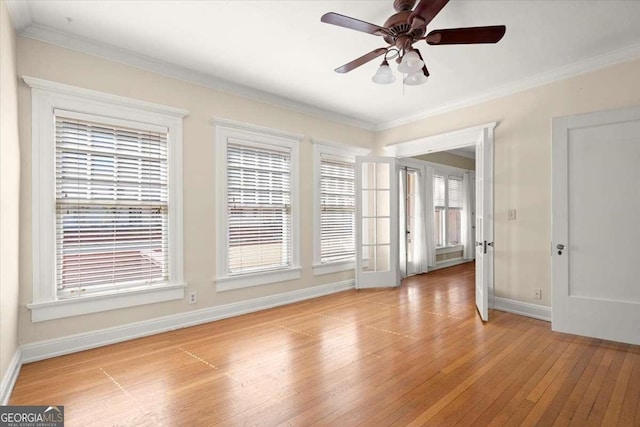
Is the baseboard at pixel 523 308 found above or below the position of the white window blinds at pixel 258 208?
below

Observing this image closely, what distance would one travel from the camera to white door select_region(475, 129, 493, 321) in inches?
151

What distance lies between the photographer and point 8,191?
234 cm

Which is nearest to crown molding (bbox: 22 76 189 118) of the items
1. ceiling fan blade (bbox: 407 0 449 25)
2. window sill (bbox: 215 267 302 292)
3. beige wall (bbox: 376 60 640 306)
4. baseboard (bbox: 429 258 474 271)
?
window sill (bbox: 215 267 302 292)

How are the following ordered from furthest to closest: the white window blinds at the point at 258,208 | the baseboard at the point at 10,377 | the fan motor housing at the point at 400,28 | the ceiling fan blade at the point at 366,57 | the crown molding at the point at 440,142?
the crown molding at the point at 440,142 → the white window blinds at the point at 258,208 → the ceiling fan blade at the point at 366,57 → the fan motor housing at the point at 400,28 → the baseboard at the point at 10,377

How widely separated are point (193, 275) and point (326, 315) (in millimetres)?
1601

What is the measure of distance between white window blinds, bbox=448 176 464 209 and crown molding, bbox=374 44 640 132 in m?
3.46

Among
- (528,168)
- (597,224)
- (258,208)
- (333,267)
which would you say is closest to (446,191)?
(528,168)

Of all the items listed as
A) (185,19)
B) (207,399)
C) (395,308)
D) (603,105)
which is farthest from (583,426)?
(185,19)

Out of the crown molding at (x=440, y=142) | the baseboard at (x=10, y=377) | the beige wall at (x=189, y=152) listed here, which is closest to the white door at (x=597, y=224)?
→ the crown molding at (x=440, y=142)

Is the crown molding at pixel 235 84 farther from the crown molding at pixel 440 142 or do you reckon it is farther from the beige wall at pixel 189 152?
the crown molding at pixel 440 142

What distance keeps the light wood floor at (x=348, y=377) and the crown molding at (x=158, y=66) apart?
2686mm

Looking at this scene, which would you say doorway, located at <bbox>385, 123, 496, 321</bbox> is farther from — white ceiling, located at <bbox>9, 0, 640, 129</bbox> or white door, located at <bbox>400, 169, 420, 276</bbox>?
white door, located at <bbox>400, 169, 420, 276</bbox>

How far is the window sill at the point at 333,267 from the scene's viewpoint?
498cm

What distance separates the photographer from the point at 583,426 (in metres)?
1.90
